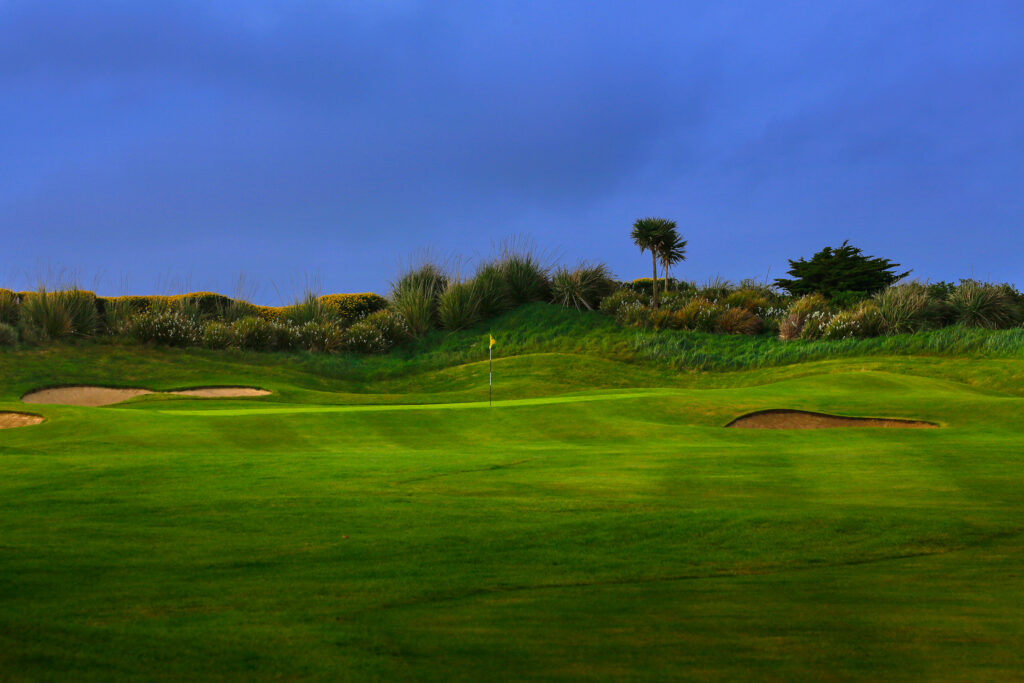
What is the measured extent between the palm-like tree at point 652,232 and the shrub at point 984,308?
26.5ft

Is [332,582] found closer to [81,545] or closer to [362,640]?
[362,640]

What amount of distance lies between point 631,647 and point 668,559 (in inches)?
48.4

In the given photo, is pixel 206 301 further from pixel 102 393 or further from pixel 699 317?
pixel 699 317

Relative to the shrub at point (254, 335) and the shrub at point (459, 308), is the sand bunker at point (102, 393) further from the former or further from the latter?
Answer: the shrub at point (459, 308)

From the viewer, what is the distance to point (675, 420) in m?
12.5

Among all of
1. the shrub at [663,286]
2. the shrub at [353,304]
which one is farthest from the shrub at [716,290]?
the shrub at [353,304]

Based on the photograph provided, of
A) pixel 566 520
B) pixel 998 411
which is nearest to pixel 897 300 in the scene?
pixel 998 411

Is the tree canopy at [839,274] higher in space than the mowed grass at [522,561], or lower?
higher

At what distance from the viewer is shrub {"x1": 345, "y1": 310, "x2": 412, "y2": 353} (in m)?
24.5

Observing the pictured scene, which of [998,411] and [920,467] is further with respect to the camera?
[998,411]

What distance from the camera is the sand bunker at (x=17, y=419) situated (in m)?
12.4

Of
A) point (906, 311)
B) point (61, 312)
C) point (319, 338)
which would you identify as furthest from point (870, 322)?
point (61, 312)

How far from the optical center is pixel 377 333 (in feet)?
81.5

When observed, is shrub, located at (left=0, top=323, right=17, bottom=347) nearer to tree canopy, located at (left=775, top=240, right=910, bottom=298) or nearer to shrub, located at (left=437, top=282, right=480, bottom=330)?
shrub, located at (left=437, top=282, right=480, bottom=330)
